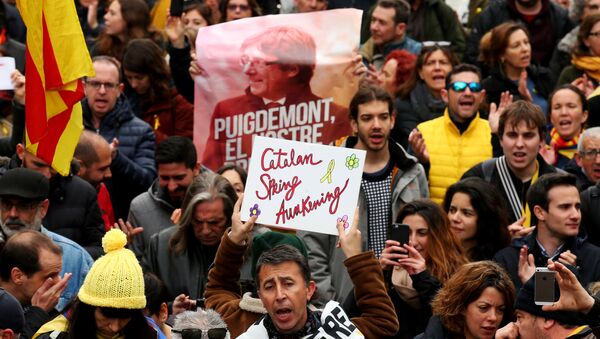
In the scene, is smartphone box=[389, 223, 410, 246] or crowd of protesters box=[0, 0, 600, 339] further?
smartphone box=[389, 223, 410, 246]

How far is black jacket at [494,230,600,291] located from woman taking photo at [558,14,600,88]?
4.02 metres

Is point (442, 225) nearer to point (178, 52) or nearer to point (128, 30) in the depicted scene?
point (178, 52)

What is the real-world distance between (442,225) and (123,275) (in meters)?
2.69

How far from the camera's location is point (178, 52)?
13609 mm

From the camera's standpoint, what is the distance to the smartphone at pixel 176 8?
1472 centimetres

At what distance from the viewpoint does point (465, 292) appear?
898 centimetres

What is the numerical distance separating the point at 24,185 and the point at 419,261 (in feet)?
8.34

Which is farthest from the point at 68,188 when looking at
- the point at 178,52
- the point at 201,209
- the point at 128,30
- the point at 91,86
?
the point at 128,30

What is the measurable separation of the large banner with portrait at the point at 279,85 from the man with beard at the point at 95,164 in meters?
0.82

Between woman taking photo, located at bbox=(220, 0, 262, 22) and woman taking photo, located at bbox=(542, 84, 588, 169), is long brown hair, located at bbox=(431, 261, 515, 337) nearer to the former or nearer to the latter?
woman taking photo, located at bbox=(542, 84, 588, 169)

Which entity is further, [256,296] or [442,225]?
[442,225]

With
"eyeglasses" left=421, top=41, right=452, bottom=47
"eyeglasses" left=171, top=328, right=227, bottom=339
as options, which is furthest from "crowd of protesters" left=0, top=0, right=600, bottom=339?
"eyeglasses" left=421, top=41, right=452, bottom=47

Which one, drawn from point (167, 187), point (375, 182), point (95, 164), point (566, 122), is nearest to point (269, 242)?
point (375, 182)

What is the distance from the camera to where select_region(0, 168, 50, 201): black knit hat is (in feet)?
33.2
